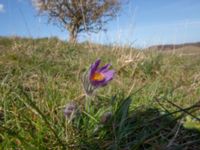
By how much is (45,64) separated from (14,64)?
0.29 metres

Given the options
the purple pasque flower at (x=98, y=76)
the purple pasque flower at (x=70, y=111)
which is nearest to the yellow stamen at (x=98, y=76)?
the purple pasque flower at (x=98, y=76)

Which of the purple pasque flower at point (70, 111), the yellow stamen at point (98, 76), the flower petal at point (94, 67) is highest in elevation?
the flower petal at point (94, 67)

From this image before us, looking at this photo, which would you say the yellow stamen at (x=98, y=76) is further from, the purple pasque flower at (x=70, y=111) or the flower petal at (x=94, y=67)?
the purple pasque flower at (x=70, y=111)

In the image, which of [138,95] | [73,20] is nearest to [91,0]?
[73,20]

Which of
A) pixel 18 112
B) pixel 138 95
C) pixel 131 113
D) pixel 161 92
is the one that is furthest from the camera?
pixel 161 92

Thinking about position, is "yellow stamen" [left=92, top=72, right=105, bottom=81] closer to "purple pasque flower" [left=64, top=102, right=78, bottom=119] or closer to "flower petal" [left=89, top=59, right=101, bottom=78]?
"flower petal" [left=89, top=59, right=101, bottom=78]

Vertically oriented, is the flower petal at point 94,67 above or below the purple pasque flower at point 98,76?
above

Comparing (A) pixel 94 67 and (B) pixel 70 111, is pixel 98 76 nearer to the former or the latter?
(A) pixel 94 67

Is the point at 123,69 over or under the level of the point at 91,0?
under

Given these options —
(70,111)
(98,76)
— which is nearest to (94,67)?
(98,76)

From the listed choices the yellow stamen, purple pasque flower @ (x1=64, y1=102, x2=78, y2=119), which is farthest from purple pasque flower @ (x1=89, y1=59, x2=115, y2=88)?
purple pasque flower @ (x1=64, y1=102, x2=78, y2=119)

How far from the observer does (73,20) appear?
1895 centimetres

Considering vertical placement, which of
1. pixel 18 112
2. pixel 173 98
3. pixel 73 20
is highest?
pixel 73 20

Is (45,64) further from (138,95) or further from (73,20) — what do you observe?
(73,20)
